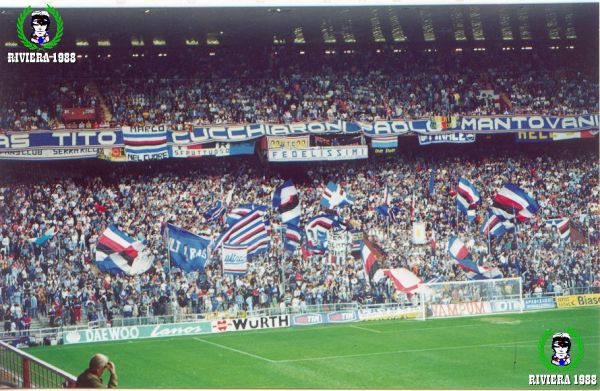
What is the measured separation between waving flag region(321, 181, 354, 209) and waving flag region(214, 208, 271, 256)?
99.9 inches

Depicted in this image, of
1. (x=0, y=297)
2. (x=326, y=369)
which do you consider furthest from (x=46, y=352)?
(x=326, y=369)

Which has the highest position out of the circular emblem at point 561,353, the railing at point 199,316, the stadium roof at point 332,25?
the stadium roof at point 332,25

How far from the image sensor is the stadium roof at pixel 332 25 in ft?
77.6

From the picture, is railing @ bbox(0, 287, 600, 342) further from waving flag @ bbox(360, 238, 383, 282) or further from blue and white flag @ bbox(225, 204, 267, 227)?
blue and white flag @ bbox(225, 204, 267, 227)

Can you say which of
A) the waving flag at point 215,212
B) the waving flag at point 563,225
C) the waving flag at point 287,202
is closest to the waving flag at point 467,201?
the waving flag at point 563,225

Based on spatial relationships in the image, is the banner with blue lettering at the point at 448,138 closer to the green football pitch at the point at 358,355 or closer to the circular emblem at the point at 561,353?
the green football pitch at the point at 358,355

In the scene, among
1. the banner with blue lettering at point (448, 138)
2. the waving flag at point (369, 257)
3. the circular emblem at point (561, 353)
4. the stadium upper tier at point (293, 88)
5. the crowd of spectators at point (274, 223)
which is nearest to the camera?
the circular emblem at point (561, 353)

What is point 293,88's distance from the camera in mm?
27406

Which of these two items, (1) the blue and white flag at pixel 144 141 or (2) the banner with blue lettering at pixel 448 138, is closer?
(1) the blue and white flag at pixel 144 141

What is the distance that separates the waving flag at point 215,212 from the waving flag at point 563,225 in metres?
9.27

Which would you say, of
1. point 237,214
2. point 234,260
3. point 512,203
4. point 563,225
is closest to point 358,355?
point 234,260

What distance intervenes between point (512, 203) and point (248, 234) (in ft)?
25.3

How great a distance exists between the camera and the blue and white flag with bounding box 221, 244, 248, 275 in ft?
76.6

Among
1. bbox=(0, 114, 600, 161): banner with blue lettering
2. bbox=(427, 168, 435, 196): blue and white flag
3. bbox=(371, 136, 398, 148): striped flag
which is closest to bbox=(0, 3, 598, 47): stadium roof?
bbox=(0, 114, 600, 161): banner with blue lettering
